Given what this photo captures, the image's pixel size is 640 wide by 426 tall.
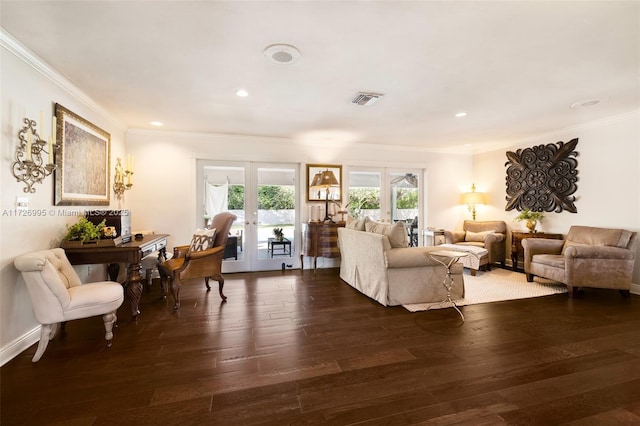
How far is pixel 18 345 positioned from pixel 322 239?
364 cm

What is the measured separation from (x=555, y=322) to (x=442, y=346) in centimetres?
145

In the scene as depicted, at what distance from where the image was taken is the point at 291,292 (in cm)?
382

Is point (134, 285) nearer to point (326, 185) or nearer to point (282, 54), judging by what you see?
point (282, 54)

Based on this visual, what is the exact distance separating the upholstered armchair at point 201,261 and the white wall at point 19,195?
43.8 inches

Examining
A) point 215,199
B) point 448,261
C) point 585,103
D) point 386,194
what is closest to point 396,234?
point 448,261

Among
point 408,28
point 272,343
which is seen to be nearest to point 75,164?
point 272,343

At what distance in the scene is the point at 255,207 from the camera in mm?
5070

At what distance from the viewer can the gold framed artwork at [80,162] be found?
2.76m

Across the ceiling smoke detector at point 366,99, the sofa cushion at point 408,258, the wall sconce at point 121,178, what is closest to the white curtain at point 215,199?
the wall sconce at point 121,178

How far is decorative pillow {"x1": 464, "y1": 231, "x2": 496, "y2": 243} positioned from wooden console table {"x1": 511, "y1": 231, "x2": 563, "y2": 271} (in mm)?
396

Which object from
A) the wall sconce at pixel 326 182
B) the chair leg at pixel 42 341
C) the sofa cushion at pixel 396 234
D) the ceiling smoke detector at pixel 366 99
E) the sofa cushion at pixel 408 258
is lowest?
the chair leg at pixel 42 341

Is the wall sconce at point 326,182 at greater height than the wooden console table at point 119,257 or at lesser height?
greater

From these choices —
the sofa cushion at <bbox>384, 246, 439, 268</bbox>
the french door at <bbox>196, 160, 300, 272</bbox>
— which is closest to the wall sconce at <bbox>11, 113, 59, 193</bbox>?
the french door at <bbox>196, 160, 300, 272</bbox>

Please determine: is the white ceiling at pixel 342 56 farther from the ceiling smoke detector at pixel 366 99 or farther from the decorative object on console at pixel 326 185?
the decorative object on console at pixel 326 185
